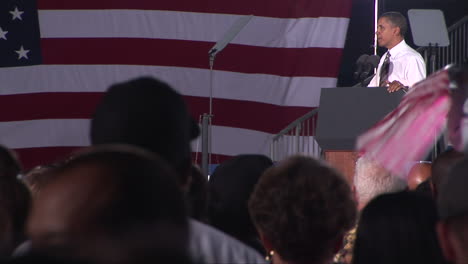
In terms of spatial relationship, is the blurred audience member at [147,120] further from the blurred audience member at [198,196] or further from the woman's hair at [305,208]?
the blurred audience member at [198,196]

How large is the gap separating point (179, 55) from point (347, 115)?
11.9ft

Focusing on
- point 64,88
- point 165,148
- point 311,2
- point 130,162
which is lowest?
point 64,88

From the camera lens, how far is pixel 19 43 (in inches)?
394

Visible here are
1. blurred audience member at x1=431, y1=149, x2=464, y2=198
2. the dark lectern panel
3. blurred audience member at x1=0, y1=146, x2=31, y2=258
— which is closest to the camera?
blurred audience member at x1=0, y1=146, x2=31, y2=258

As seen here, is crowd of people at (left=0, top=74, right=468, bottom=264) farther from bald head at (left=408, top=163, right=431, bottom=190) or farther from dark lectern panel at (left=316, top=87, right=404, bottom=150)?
dark lectern panel at (left=316, top=87, right=404, bottom=150)

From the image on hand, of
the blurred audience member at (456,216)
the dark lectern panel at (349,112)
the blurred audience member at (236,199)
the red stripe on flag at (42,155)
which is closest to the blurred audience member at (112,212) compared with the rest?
the blurred audience member at (456,216)

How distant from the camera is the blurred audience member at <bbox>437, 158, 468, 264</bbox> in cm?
149

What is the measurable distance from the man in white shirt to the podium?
36.0 inches

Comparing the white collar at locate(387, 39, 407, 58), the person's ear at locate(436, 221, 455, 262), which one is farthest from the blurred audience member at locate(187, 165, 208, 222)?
the white collar at locate(387, 39, 407, 58)

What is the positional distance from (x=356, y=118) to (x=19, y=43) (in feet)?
15.2

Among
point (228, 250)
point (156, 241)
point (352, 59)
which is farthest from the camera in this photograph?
point (352, 59)

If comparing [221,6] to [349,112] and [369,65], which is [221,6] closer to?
[369,65]

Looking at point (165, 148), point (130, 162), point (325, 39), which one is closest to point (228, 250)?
point (165, 148)

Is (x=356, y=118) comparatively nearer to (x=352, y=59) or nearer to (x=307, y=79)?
(x=307, y=79)
